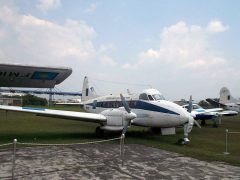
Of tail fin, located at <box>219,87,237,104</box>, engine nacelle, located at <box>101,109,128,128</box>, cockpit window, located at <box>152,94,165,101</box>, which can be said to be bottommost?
engine nacelle, located at <box>101,109,128,128</box>

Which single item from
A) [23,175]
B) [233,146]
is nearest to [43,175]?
[23,175]

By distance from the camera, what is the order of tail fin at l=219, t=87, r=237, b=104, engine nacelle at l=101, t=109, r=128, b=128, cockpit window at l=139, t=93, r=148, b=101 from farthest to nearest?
tail fin at l=219, t=87, r=237, b=104 < cockpit window at l=139, t=93, r=148, b=101 < engine nacelle at l=101, t=109, r=128, b=128

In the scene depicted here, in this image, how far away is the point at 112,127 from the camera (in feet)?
53.1

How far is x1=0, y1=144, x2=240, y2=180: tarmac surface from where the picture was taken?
318 inches

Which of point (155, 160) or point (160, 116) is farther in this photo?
point (160, 116)

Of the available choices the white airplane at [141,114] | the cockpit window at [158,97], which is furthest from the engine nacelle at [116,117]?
the cockpit window at [158,97]

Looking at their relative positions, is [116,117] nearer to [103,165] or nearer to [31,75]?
[31,75]

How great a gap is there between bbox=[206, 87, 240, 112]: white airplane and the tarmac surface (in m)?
25.1

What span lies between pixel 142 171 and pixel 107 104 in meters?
11.7

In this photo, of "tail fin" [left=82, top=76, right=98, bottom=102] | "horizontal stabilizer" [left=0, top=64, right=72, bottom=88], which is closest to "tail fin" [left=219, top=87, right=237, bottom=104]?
"tail fin" [left=82, top=76, right=98, bottom=102]

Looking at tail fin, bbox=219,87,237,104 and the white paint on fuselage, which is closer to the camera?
the white paint on fuselage

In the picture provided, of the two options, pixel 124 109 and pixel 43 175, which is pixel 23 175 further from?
pixel 124 109

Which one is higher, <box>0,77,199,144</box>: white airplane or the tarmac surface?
<box>0,77,199,144</box>: white airplane

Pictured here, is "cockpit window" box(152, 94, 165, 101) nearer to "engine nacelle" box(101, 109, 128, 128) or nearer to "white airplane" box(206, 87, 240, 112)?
"engine nacelle" box(101, 109, 128, 128)
